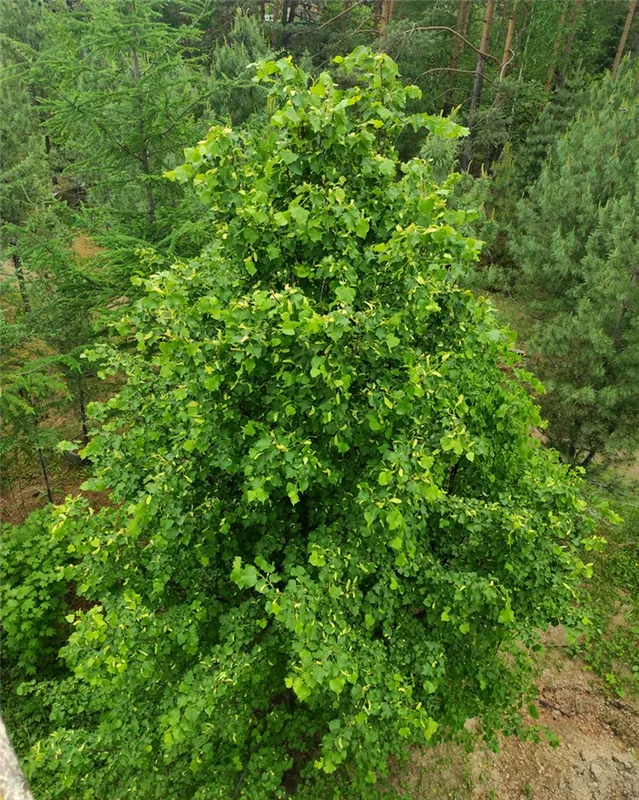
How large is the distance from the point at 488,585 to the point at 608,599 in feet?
23.7

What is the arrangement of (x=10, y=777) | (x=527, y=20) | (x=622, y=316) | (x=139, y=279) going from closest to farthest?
1. (x=10, y=777)
2. (x=139, y=279)
3. (x=622, y=316)
4. (x=527, y=20)

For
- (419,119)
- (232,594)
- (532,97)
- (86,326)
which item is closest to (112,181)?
→ (86,326)

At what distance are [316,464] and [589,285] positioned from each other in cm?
866

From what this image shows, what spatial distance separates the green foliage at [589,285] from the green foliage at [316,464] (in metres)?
5.11

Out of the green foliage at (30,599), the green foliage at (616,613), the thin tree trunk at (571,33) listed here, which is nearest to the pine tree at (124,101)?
the green foliage at (30,599)

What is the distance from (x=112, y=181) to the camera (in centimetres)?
742

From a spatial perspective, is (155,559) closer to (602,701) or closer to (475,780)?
(475,780)

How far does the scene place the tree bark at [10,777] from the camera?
4.04 ft

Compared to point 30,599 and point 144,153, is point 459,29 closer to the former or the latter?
point 144,153

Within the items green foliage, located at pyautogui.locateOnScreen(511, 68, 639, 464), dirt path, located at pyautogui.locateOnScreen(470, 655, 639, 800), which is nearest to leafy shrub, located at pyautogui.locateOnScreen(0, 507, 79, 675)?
dirt path, located at pyautogui.locateOnScreen(470, 655, 639, 800)

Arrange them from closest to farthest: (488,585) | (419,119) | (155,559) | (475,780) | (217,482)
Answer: (419,119) < (488,585) < (155,559) < (217,482) < (475,780)

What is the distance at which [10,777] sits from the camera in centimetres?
126

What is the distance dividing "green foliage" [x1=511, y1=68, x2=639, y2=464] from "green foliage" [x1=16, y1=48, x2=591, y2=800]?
5109 millimetres

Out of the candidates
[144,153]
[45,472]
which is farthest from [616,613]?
[144,153]
